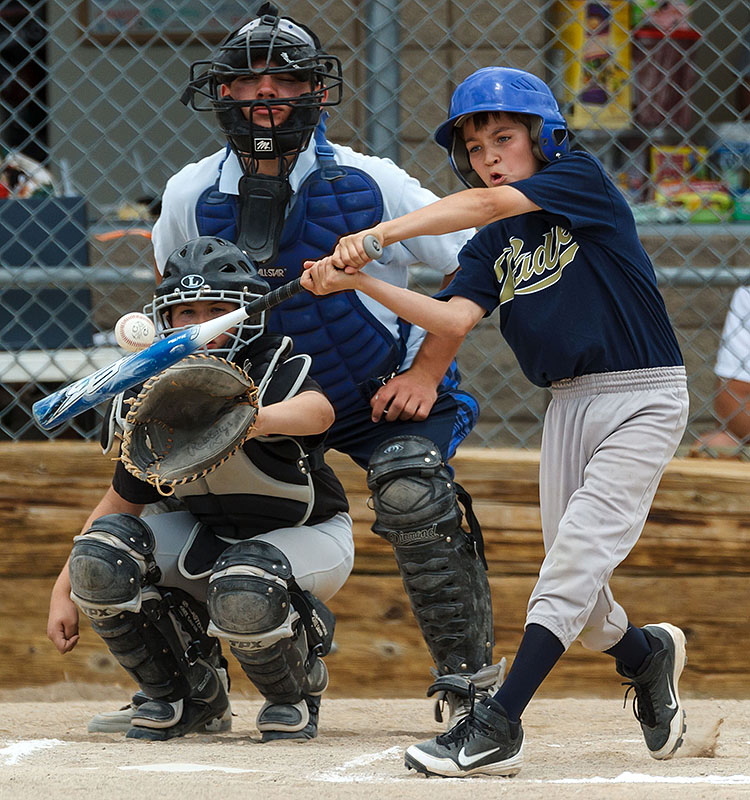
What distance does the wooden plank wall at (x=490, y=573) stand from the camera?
12.4 ft

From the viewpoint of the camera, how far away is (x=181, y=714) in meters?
3.05

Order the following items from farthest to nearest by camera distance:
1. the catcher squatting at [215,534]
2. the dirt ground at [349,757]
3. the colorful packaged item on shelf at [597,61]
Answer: the colorful packaged item on shelf at [597,61]
the catcher squatting at [215,534]
the dirt ground at [349,757]

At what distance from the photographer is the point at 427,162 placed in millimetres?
5094

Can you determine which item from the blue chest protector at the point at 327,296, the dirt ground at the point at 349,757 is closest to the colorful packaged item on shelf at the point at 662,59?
the blue chest protector at the point at 327,296

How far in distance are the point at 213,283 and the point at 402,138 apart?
2.33 metres

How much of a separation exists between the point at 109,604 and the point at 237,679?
3.68ft

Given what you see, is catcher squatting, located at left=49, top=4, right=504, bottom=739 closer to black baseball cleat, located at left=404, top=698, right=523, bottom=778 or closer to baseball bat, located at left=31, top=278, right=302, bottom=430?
baseball bat, located at left=31, top=278, right=302, bottom=430

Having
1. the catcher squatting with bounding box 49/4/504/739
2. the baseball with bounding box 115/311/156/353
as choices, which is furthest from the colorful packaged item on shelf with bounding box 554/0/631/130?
the baseball with bounding box 115/311/156/353

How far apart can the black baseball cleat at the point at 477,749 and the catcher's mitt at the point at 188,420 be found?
75cm

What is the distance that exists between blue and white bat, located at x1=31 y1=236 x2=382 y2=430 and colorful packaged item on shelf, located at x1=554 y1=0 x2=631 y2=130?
254cm

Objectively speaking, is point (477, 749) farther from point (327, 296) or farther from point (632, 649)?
point (327, 296)

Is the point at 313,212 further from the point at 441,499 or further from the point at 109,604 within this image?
the point at 109,604

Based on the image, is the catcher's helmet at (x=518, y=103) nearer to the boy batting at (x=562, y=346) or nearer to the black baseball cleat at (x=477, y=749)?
the boy batting at (x=562, y=346)

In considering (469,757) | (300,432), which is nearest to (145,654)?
(300,432)
